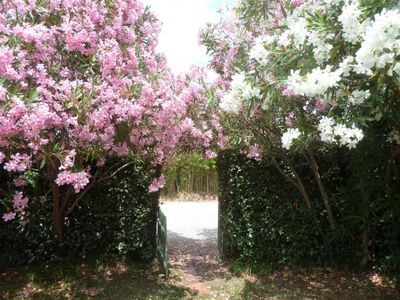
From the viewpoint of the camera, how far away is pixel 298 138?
11.5ft

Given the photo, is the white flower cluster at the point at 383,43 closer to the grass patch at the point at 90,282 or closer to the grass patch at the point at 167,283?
the grass patch at the point at 167,283

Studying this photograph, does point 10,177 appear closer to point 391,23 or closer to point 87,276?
point 87,276

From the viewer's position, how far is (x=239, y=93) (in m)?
4.03

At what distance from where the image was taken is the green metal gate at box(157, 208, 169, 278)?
5.53 m

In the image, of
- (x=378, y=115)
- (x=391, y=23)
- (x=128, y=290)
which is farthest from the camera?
(x=128, y=290)

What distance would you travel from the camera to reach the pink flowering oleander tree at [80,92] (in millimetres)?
3732

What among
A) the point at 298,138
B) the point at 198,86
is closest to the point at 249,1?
the point at 198,86

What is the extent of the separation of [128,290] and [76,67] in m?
2.71

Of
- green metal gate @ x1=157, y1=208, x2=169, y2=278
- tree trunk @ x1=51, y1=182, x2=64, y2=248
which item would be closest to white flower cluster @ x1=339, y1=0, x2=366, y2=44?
green metal gate @ x1=157, y1=208, x2=169, y2=278

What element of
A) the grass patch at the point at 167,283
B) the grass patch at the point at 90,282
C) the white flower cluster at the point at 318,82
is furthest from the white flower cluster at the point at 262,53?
the grass patch at the point at 90,282

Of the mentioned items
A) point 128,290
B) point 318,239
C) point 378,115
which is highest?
point 378,115

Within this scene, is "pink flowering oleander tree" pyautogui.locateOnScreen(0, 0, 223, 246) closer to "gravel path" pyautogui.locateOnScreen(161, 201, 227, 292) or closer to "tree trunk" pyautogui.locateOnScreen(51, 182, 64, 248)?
"tree trunk" pyautogui.locateOnScreen(51, 182, 64, 248)

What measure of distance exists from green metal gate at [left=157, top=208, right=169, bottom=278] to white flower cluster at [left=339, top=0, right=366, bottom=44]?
141 inches

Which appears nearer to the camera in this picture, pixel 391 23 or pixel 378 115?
pixel 391 23
